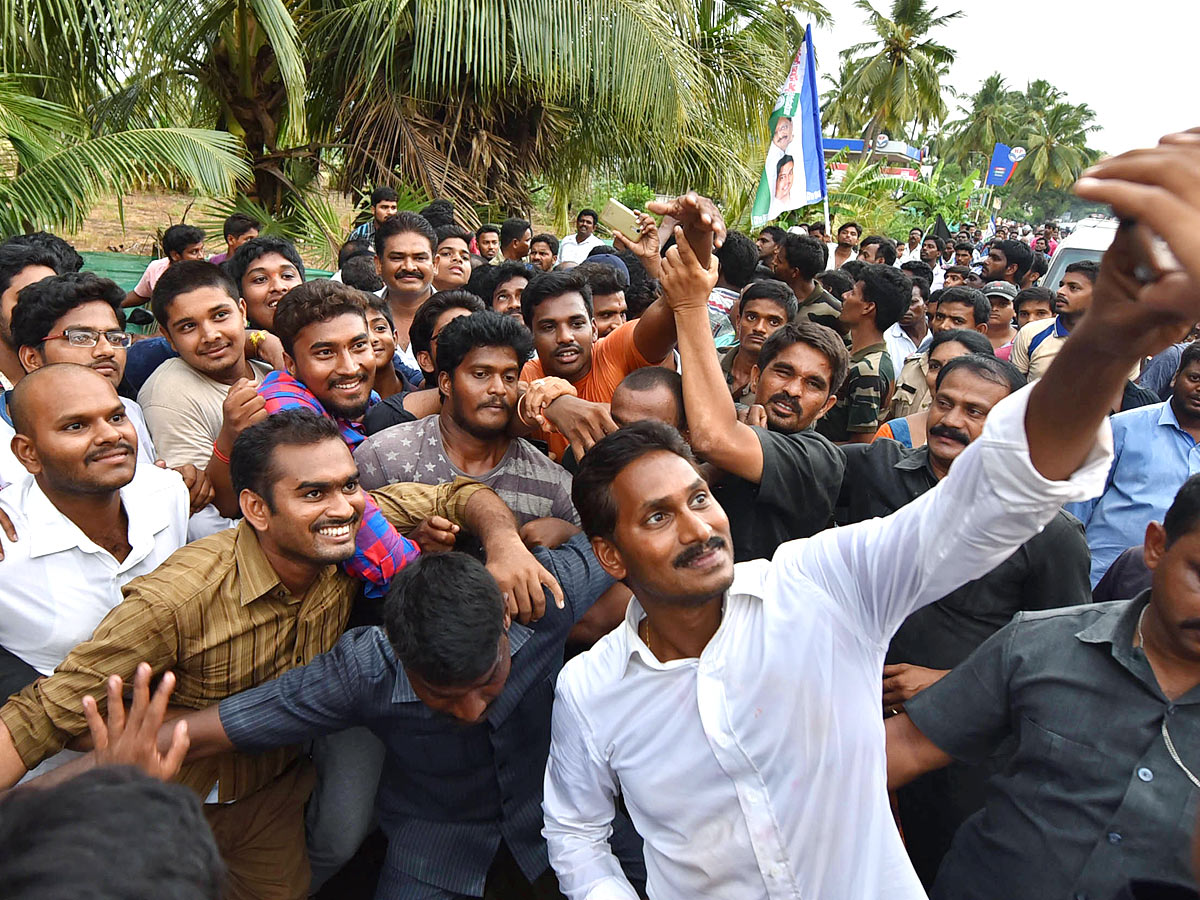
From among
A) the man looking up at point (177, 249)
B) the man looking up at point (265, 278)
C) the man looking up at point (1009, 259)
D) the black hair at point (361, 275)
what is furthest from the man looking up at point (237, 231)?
the man looking up at point (1009, 259)

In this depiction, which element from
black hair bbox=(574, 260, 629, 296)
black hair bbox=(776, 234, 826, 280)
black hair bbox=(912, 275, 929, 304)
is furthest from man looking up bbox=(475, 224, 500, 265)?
black hair bbox=(912, 275, 929, 304)

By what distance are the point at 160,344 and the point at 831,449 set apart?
10.4ft

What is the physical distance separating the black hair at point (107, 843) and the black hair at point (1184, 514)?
186 centimetres

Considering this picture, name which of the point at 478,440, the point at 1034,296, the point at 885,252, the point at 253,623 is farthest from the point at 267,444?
the point at 885,252

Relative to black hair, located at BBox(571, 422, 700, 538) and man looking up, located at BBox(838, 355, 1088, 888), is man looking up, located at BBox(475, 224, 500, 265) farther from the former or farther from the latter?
black hair, located at BBox(571, 422, 700, 538)

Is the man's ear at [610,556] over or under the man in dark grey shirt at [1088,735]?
over

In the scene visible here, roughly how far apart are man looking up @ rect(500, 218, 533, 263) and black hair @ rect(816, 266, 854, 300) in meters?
2.91

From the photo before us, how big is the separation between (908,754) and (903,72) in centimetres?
4268

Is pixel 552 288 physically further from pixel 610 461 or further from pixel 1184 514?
pixel 1184 514

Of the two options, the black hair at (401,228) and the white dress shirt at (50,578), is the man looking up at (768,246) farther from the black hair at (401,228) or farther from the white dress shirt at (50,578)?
the white dress shirt at (50,578)

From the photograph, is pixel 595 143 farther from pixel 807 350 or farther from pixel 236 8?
pixel 807 350

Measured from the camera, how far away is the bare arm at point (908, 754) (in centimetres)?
190

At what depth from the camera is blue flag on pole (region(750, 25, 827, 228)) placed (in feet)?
23.4

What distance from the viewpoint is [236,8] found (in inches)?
299
